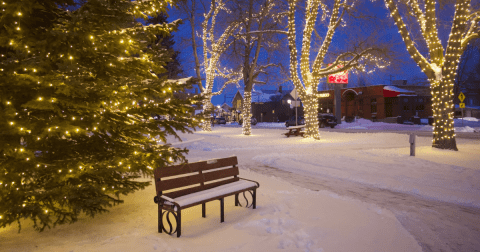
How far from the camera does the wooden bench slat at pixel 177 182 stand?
4.73 m

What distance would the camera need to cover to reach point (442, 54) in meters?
12.9

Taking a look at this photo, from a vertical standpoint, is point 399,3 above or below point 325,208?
above

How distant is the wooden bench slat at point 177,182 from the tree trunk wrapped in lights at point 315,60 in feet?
46.9

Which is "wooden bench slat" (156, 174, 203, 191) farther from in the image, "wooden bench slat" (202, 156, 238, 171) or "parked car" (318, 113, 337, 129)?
"parked car" (318, 113, 337, 129)

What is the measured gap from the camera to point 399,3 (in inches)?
567

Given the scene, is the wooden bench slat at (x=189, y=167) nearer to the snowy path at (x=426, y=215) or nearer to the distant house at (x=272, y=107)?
the snowy path at (x=426, y=215)

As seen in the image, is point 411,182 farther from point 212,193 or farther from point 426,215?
point 212,193

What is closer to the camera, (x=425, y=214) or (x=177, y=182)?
(x=177, y=182)

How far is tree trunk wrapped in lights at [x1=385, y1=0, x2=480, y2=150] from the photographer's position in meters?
12.4

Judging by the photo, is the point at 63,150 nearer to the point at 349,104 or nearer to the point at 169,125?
the point at 169,125

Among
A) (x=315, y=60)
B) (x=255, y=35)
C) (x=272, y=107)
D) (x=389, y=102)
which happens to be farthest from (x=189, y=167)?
(x=272, y=107)

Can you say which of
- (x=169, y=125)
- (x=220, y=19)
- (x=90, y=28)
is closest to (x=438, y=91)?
(x=169, y=125)

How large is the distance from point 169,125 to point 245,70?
19.4 metres

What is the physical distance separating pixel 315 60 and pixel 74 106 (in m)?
16.3
